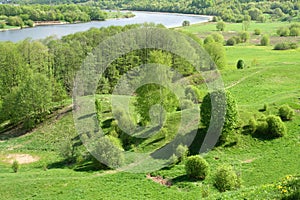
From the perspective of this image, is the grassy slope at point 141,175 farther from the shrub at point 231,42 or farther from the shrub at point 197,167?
the shrub at point 231,42

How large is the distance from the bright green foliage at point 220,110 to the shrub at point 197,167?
7339 mm

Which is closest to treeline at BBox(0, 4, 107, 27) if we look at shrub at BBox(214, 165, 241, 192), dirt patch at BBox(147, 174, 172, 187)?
dirt patch at BBox(147, 174, 172, 187)

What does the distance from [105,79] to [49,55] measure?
38.6 ft

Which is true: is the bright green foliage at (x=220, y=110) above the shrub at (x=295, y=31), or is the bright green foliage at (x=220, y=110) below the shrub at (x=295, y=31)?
below

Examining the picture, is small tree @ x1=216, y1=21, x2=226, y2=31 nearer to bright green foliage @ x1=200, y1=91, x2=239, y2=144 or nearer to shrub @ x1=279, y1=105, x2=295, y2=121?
shrub @ x1=279, y1=105, x2=295, y2=121

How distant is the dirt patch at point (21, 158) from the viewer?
4070 cm

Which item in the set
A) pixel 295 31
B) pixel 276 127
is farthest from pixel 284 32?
pixel 276 127

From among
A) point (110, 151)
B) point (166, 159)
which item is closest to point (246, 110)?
point (166, 159)

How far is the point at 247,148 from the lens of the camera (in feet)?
119

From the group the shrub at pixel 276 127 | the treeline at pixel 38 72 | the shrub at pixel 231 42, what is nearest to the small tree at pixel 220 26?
the shrub at pixel 231 42

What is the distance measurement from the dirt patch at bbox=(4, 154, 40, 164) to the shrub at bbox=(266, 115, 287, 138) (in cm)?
2701

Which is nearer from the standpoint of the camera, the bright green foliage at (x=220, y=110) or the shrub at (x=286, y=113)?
the bright green foliage at (x=220, y=110)

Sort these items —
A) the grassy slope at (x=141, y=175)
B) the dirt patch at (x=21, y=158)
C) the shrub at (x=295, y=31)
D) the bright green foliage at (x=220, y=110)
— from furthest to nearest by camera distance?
the shrub at (x=295, y=31) < the dirt patch at (x=21, y=158) < the bright green foliage at (x=220, y=110) < the grassy slope at (x=141, y=175)

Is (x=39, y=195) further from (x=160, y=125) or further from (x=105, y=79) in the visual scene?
(x=105, y=79)
